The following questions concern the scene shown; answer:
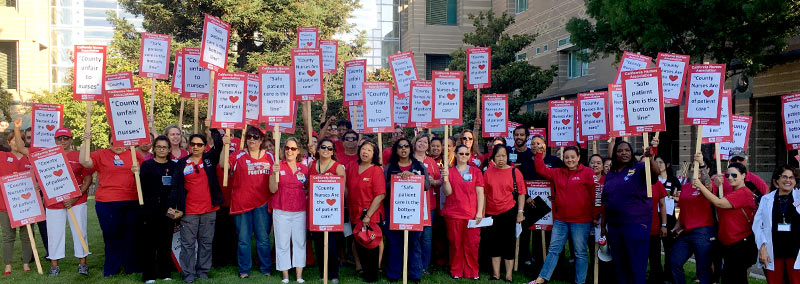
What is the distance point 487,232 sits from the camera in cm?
873

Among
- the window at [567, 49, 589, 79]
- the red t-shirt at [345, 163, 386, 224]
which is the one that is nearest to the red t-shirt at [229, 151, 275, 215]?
the red t-shirt at [345, 163, 386, 224]

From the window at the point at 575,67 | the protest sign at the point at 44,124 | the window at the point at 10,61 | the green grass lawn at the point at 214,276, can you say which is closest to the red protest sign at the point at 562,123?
the green grass lawn at the point at 214,276

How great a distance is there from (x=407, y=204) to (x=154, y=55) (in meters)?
4.90

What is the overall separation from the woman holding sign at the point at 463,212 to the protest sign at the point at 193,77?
14.7 ft

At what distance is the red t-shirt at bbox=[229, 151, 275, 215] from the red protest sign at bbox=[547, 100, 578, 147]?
4.58 m

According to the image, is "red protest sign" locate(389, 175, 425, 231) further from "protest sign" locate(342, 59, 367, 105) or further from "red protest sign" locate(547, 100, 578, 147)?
"protest sign" locate(342, 59, 367, 105)

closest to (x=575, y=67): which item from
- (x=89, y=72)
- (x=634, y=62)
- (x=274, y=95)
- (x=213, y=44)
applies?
(x=634, y=62)

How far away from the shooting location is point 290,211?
27.0 feet

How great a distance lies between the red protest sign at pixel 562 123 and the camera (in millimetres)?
10125

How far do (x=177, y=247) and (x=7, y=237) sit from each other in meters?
2.39

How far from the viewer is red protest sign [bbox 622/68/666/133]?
7.22m

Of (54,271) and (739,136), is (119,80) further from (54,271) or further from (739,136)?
(739,136)

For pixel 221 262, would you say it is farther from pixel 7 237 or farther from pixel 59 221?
pixel 7 237

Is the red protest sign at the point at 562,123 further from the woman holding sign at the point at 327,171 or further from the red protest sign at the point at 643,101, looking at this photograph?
the woman holding sign at the point at 327,171
